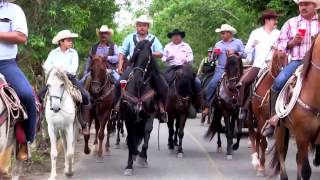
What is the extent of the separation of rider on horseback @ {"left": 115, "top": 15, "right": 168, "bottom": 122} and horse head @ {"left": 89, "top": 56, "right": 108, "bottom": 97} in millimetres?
501

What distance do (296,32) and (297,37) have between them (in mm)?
210

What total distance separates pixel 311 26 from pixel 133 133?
4719mm

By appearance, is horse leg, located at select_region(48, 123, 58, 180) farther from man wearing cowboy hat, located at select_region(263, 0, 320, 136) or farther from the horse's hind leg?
man wearing cowboy hat, located at select_region(263, 0, 320, 136)

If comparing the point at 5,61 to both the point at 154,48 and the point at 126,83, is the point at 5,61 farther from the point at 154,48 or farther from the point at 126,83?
the point at 154,48

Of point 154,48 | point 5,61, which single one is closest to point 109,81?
point 154,48

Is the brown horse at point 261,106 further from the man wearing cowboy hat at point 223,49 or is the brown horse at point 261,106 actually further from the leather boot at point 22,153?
the leather boot at point 22,153

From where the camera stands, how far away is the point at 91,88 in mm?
14430

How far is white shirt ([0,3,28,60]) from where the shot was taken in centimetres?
691

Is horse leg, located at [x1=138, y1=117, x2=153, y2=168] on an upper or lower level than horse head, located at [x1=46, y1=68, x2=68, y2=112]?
lower

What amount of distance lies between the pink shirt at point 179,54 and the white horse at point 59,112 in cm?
470

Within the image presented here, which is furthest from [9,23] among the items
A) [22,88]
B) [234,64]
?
[234,64]

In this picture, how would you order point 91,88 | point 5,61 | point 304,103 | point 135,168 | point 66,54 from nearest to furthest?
point 5,61
point 304,103
point 66,54
point 135,168
point 91,88

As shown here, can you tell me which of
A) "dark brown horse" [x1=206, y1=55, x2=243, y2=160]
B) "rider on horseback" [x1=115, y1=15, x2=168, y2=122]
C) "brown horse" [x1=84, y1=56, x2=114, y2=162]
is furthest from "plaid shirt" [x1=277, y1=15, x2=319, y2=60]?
"brown horse" [x1=84, y1=56, x2=114, y2=162]

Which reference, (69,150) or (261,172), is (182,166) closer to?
(261,172)
